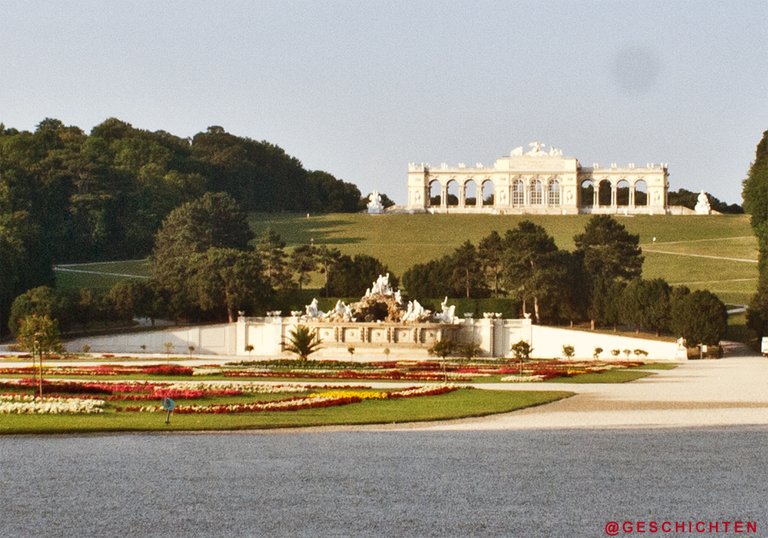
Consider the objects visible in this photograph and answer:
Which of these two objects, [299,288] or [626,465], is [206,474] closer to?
[626,465]

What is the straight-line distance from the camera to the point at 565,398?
30.2 meters

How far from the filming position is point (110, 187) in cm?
9825

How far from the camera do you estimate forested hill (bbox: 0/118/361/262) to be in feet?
297

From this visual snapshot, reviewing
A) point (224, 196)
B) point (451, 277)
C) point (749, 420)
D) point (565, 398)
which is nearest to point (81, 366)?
point (565, 398)

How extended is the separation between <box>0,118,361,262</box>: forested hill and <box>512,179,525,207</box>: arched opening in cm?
1974

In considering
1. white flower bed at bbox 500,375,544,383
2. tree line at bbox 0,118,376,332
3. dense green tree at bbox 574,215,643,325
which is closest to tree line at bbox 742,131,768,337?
dense green tree at bbox 574,215,643,325

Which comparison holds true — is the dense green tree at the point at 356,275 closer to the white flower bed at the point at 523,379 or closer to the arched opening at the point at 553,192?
the white flower bed at the point at 523,379

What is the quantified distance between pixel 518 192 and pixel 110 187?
5043 cm

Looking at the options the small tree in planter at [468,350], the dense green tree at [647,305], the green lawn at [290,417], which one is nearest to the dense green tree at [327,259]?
the small tree in planter at [468,350]

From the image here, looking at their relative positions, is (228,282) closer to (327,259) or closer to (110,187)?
(327,259)

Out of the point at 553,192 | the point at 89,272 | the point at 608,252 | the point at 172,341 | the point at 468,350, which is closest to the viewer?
the point at 468,350

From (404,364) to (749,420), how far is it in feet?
83.6

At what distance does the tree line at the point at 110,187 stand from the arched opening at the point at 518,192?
57.0 feet

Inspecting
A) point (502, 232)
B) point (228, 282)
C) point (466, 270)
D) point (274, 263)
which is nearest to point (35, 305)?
point (228, 282)
